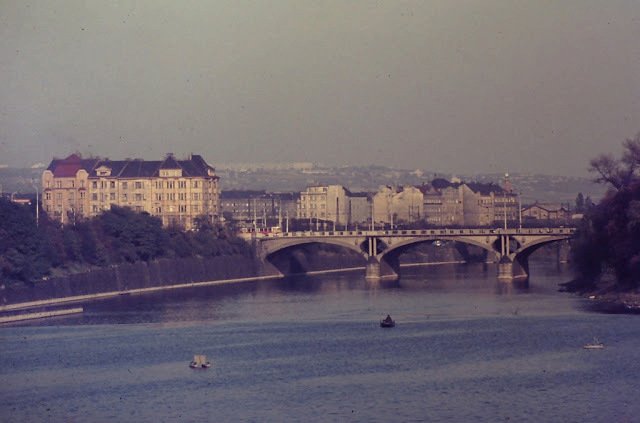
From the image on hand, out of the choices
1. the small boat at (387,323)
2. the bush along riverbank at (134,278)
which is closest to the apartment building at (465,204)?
the bush along riverbank at (134,278)

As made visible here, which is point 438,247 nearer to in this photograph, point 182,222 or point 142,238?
point 182,222

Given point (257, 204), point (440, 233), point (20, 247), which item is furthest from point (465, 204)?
point (20, 247)

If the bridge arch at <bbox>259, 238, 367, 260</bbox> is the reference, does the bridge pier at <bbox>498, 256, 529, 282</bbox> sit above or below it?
below

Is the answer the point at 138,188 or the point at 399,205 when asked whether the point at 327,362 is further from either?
the point at 399,205

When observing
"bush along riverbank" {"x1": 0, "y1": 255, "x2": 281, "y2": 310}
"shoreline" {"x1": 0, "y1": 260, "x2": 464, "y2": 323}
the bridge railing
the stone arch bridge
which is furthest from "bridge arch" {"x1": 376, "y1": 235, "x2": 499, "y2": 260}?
"bush along riverbank" {"x1": 0, "y1": 255, "x2": 281, "y2": 310}

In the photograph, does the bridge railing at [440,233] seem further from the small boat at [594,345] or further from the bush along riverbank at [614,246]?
the small boat at [594,345]

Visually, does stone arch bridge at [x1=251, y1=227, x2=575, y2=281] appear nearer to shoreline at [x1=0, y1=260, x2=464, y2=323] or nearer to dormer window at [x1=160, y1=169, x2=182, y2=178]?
shoreline at [x1=0, y1=260, x2=464, y2=323]

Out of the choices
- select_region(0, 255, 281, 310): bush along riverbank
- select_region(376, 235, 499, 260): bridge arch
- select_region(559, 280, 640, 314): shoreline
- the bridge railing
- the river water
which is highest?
the bridge railing
